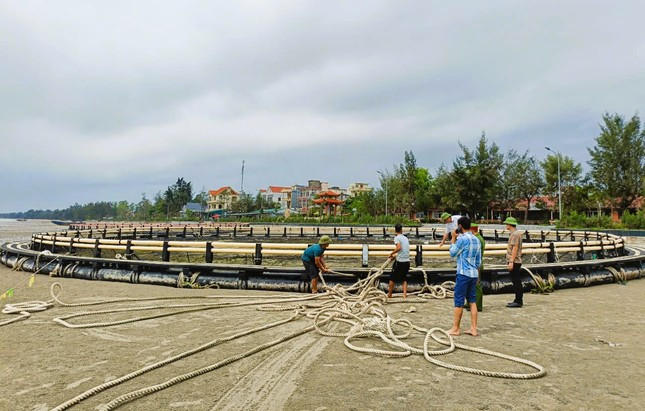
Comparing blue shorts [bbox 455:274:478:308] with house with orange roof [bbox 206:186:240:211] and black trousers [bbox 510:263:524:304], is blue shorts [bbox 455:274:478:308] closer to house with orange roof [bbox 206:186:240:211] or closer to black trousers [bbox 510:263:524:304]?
black trousers [bbox 510:263:524:304]

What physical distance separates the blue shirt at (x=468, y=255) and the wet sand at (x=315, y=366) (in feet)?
3.22

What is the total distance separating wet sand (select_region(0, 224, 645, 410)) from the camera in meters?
3.58

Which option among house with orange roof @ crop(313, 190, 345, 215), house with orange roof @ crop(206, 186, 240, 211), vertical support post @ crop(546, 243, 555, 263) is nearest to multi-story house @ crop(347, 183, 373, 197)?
house with orange roof @ crop(206, 186, 240, 211)

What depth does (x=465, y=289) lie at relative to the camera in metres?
5.75

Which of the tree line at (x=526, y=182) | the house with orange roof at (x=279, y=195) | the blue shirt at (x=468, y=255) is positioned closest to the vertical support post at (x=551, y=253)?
the blue shirt at (x=468, y=255)

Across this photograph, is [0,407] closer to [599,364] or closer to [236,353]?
[236,353]

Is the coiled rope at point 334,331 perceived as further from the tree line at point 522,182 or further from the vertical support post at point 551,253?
the tree line at point 522,182

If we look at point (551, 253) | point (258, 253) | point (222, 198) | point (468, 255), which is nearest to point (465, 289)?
point (468, 255)

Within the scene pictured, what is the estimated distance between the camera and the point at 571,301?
27.8 feet

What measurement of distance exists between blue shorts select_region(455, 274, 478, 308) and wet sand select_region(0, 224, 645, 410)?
579 mm

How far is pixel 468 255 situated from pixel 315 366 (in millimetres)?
2944

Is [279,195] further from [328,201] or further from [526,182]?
[526,182]

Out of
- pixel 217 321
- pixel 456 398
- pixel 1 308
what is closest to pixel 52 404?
pixel 217 321

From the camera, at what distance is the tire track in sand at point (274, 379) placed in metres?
3.53
